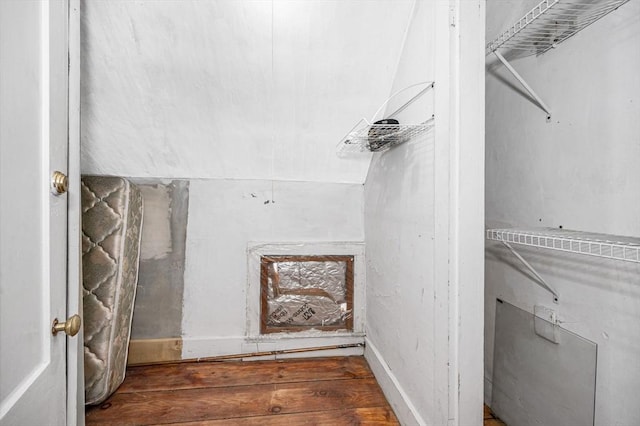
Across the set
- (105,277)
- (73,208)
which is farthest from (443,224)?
(105,277)

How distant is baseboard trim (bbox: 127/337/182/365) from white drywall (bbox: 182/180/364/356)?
0.20 ft

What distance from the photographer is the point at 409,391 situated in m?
1.19

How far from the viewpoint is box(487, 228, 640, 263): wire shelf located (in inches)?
28.6

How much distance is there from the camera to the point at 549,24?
1014mm

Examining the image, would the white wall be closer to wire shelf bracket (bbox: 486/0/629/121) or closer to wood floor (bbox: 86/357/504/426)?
wood floor (bbox: 86/357/504/426)

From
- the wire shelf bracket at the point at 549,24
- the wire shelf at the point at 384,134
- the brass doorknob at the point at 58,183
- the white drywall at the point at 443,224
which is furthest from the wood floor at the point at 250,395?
the wire shelf bracket at the point at 549,24

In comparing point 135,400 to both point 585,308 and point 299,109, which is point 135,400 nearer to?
point 299,109

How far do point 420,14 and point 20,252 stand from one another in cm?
139

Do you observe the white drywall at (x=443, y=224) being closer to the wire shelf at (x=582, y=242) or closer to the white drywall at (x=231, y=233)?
the wire shelf at (x=582, y=242)

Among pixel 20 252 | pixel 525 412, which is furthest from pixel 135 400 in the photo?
pixel 525 412

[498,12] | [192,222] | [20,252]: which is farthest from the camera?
[192,222]

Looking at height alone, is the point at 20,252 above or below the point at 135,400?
above

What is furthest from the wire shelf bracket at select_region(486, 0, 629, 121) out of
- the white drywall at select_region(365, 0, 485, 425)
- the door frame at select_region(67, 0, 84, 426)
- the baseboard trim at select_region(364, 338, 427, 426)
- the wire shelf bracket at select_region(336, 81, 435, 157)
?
the door frame at select_region(67, 0, 84, 426)

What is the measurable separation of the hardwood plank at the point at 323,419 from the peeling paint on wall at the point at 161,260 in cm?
62
